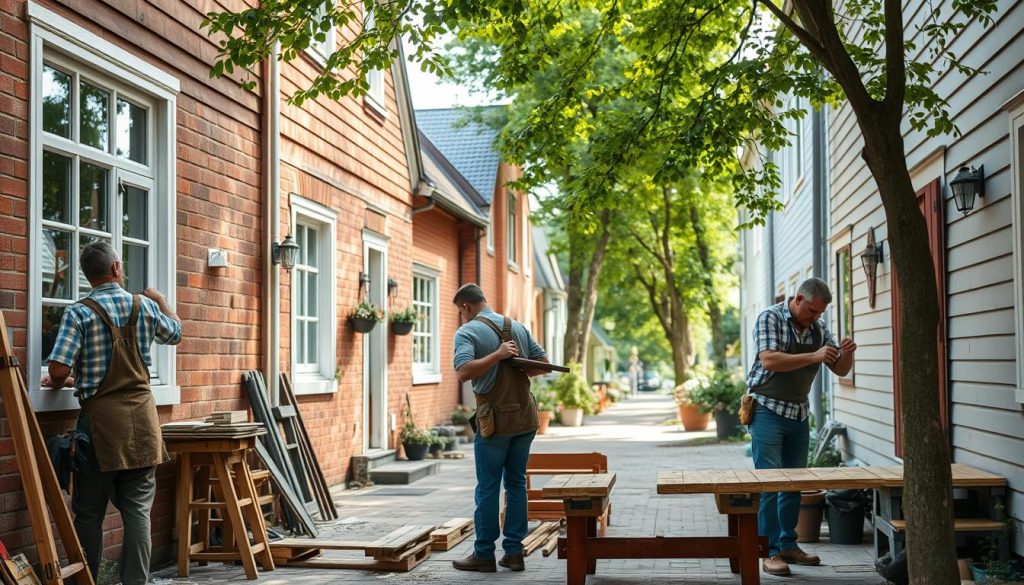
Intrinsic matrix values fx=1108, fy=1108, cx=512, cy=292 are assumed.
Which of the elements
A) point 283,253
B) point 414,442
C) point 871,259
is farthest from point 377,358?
point 871,259

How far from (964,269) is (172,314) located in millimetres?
5047

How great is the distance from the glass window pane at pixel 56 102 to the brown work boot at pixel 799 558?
524 cm

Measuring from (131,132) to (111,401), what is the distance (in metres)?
2.14

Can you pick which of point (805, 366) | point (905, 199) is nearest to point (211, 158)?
point (805, 366)

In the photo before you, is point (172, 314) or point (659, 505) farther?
point (659, 505)

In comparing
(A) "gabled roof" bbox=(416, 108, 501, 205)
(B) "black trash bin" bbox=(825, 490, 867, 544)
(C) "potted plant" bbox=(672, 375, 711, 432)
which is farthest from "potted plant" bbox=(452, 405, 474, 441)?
(B) "black trash bin" bbox=(825, 490, 867, 544)

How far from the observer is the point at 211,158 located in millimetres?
8422

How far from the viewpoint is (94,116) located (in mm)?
6875

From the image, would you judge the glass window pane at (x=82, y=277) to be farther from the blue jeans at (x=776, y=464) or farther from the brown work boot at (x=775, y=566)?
the brown work boot at (x=775, y=566)

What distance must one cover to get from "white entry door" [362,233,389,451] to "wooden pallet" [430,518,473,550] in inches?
176

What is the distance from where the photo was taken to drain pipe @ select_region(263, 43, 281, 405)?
31.0ft

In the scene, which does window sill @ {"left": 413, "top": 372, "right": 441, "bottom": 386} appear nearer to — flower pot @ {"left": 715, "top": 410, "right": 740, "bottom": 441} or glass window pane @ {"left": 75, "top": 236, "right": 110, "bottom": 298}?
flower pot @ {"left": 715, "top": 410, "right": 740, "bottom": 441}

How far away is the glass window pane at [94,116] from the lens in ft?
22.2

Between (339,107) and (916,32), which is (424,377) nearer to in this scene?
(339,107)
